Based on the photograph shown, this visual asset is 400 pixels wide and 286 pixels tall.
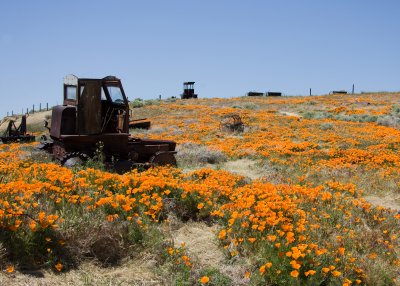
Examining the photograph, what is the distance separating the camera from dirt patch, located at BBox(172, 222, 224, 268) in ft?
17.5

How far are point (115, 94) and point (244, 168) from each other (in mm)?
5122

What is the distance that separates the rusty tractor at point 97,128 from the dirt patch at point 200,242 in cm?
474

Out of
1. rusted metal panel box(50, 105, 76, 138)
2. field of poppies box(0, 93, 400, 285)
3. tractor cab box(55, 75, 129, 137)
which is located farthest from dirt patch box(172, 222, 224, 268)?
rusted metal panel box(50, 105, 76, 138)

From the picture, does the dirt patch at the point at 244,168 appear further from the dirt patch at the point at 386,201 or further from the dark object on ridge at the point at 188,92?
the dark object on ridge at the point at 188,92

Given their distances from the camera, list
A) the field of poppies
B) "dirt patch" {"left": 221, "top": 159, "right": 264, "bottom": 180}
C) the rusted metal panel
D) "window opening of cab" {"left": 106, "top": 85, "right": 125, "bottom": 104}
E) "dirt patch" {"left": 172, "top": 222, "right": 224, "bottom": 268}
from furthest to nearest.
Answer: "dirt patch" {"left": 221, "top": 159, "right": 264, "bottom": 180} < "window opening of cab" {"left": 106, "top": 85, "right": 125, "bottom": 104} < the rusted metal panel < "dirt patch" {"left": 172, "top": 222, "right": 224, "bottom": 268} < the field of poppies

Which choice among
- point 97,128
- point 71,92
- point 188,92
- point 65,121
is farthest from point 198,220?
point 188,92

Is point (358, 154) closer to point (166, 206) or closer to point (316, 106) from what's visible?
point (166, 206)

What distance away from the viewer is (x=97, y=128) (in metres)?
11.1

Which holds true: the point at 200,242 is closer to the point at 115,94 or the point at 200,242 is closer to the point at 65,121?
the point at 65,121

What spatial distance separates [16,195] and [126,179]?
1.82 m

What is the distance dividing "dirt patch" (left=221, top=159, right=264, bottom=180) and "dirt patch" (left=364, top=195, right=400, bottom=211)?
3777 mm

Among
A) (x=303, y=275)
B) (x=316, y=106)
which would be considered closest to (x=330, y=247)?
(x=303, y=275)

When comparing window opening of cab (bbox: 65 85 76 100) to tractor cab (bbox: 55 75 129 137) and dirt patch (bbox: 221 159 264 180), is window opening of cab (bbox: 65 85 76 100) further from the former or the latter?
dirt patch (bbox: 221 159 264 180)

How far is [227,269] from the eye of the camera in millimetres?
5016
